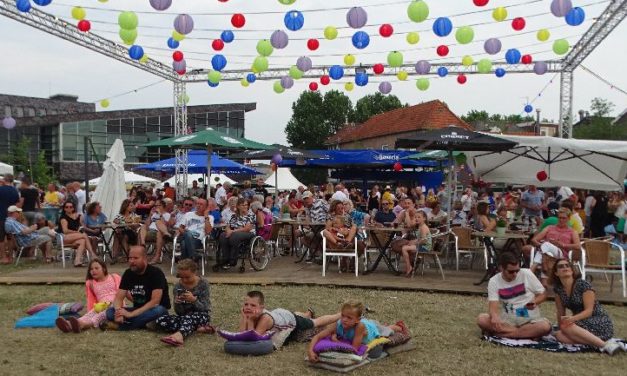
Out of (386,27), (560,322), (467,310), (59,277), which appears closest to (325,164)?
(386,27)

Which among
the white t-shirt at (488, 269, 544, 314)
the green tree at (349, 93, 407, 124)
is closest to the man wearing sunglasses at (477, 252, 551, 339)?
the white t-shirt at (488, 269, 544, 314)

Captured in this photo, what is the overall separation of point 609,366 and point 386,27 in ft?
30.5

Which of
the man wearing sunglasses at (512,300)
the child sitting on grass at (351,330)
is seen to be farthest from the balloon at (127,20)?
the man wearing sunglasses at (512,300)

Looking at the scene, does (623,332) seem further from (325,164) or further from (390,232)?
(325,164)

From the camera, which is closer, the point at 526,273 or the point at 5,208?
the point at 526,273

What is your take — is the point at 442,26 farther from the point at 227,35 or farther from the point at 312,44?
the point at 227,35

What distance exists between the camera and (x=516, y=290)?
18.3 feet

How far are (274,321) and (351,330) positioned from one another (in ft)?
2.52

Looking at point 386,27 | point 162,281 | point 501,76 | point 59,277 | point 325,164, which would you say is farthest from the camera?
point 325,164

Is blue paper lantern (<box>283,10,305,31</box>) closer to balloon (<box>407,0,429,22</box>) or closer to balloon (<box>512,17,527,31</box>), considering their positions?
balloon (<box>407,0,429,22</box>)

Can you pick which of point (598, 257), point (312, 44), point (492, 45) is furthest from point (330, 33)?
point (598, 257)

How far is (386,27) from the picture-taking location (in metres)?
12.8

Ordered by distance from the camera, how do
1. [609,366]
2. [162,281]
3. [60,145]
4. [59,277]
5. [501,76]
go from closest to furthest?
1. [609,366]
2. [162,281]
3. [59,277]
4. [501,76]
5. [60,145]

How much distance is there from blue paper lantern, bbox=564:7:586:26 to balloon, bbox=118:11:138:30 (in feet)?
26.6
